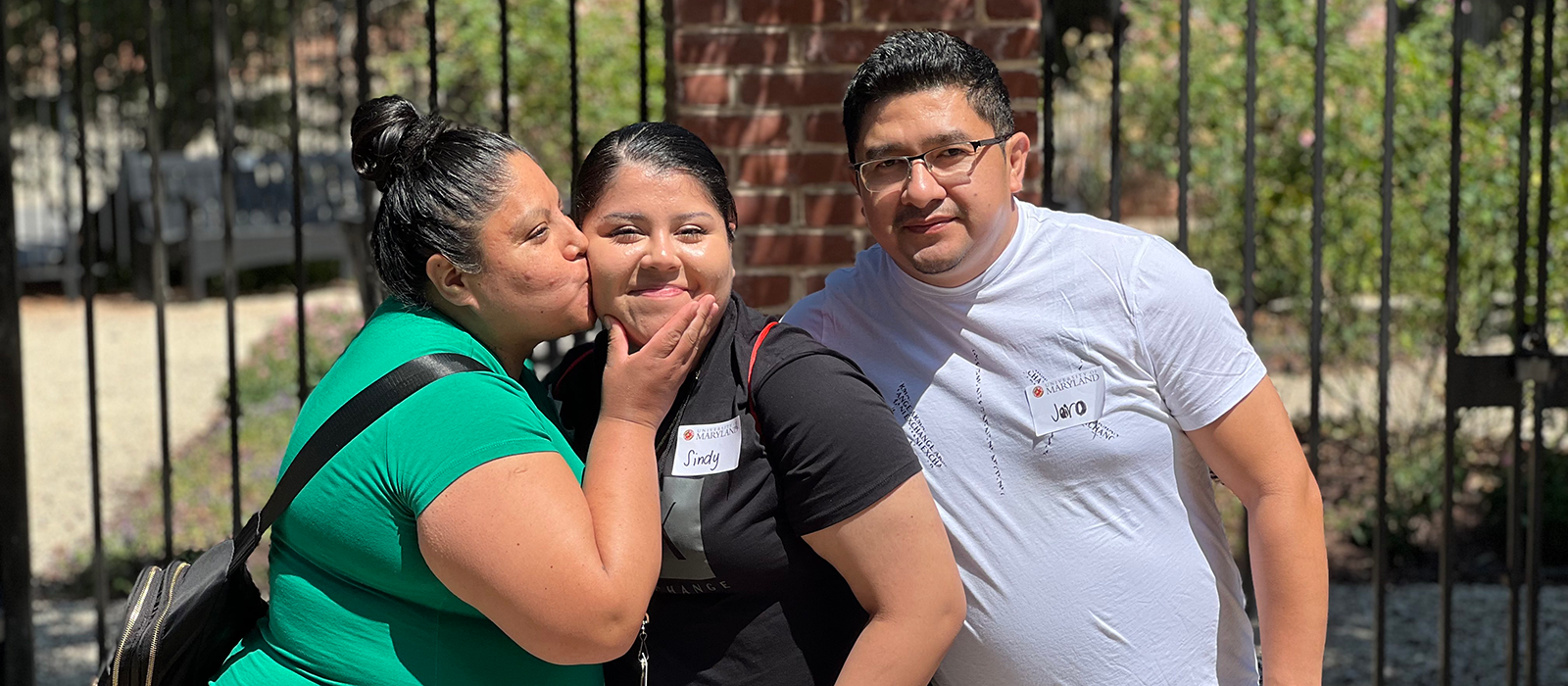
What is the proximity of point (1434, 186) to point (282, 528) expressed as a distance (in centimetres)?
→ 522

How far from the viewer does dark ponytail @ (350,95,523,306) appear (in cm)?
177

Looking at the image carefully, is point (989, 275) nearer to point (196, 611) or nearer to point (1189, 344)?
point (1189, 344)

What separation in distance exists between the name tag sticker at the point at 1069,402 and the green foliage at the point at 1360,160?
145 inches

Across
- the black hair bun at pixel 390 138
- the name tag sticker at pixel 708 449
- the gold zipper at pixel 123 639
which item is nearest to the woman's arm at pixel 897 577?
the name tag sticker at pixel 708 449

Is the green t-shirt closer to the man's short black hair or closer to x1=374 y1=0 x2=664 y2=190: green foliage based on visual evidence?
the man's short black hair

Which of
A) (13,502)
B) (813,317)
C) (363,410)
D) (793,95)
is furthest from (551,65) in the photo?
(363,410)

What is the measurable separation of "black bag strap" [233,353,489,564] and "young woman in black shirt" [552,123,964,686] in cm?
21

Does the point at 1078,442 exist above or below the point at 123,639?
above

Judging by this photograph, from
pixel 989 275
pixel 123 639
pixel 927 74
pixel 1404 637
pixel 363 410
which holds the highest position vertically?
pixel 927 74

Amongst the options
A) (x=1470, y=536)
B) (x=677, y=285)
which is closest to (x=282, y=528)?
(x=677, y=285)

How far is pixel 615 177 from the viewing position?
1793 mm

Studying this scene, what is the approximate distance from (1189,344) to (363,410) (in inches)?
41.9

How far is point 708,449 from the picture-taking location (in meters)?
1.72

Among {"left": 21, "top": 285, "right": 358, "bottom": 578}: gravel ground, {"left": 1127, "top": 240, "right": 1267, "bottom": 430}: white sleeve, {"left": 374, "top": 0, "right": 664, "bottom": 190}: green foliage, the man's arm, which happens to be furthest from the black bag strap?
{"left": 374, "top": 0, "right": 664, "bottom": 190}: green foliage
